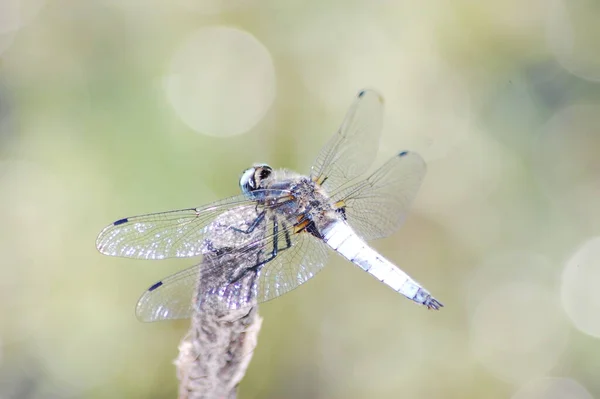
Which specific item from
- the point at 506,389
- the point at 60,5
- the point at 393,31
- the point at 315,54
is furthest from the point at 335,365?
the point at 60,5

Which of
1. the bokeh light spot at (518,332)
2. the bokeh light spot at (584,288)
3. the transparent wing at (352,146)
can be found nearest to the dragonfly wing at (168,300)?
the transparent wing at (352,146)

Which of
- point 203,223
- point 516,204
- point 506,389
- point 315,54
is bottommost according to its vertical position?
point 506,389

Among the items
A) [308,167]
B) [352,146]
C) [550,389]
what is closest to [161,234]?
[352,146]

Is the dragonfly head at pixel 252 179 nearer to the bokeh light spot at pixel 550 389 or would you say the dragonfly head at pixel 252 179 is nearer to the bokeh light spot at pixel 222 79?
the bokeh light spot at pixel 222 79

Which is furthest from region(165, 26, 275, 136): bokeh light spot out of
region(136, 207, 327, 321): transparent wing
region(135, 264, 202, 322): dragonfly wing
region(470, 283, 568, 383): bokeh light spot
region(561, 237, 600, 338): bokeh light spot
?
region(561, 237, 600, 338): bokeh light spot

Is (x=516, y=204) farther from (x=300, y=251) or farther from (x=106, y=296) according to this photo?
(x=106, y=296)

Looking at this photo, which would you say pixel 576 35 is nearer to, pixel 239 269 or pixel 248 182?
pixel 248 182
